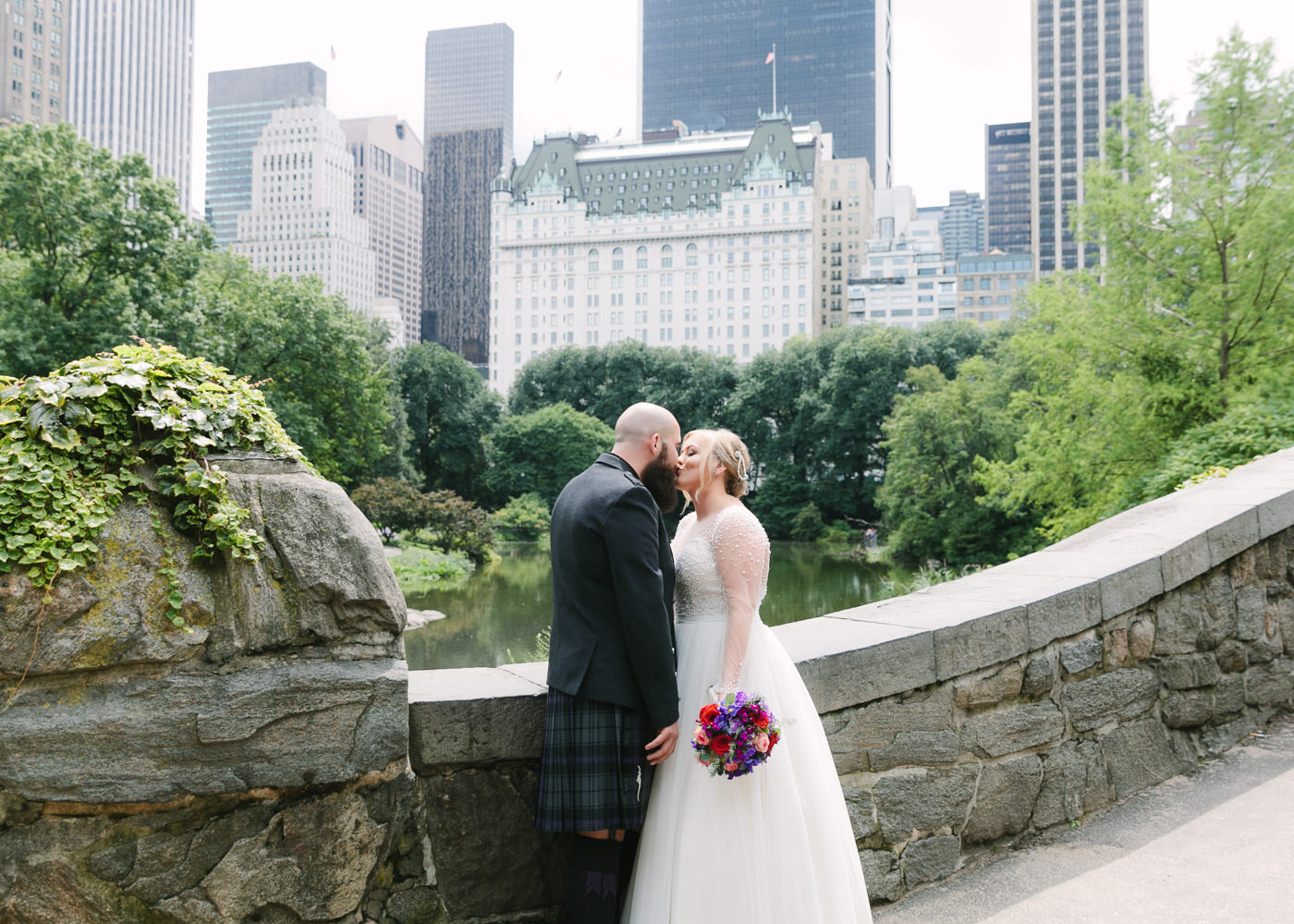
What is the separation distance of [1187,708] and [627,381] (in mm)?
55129

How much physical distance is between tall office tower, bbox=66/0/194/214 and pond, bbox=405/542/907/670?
383ft

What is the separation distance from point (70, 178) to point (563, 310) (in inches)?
3337

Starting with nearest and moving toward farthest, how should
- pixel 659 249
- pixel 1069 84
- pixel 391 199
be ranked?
pixel 659 249, pixel 1069 84, pixel 391 199

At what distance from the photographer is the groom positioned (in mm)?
2459

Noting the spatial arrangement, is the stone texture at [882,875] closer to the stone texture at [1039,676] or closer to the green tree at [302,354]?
the stone texture at [1039,676]

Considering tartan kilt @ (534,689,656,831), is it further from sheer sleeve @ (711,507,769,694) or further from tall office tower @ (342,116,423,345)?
tall office tower @ (342,116,423,345)

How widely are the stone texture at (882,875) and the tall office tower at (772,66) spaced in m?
165

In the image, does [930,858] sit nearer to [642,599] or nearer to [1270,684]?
[642,599]

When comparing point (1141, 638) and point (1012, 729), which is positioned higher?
point (1141, 638)

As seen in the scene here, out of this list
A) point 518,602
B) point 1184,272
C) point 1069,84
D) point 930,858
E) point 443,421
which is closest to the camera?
point 930,858

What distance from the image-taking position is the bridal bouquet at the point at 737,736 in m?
2.45

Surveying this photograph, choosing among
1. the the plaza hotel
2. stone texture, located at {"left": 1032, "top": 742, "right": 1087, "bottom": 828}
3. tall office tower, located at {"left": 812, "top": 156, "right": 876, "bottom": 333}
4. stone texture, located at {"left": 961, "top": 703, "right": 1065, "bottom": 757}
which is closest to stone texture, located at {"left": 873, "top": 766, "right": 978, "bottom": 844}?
stone texture, located at {"left": 961, "top": 703, "right": 1065, "bottom": 757}

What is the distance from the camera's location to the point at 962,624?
3256 millimetres

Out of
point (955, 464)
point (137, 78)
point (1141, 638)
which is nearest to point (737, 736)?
point (1141, 638)
